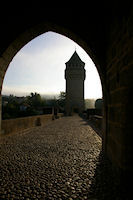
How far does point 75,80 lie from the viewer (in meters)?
34.8

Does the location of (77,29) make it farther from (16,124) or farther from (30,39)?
(16,124)

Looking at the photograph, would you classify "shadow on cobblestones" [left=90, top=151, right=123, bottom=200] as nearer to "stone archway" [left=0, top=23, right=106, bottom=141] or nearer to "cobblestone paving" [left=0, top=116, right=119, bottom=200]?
"cobblestone paving" [left=0, top=116, right=119, bottom=200]

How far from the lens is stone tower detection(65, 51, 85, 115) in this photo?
33.8m

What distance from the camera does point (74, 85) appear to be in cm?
3469

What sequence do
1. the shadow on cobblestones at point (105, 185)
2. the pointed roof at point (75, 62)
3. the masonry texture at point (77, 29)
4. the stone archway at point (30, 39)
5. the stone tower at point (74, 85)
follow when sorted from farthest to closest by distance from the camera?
the pointed roof at point (75, 62)
the stone tower at point (74, 85)
the stone archway at point (30, 39)
the masonry texture at point (77, 29)
the shadow on cobblestones at point (105, 185)

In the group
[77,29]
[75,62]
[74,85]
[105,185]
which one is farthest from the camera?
[75,62]

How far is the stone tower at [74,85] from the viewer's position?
111 feet

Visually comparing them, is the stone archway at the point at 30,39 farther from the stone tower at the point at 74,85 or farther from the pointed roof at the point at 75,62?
the pointed roof at the point at 75,62

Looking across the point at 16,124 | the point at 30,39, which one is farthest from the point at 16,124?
the point at 30,39

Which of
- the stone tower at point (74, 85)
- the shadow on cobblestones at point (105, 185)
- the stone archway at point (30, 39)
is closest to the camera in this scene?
the shadow on cobblestones at point (105, 185)

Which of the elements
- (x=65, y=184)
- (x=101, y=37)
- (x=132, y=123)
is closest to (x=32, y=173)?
(x=65, y=184)

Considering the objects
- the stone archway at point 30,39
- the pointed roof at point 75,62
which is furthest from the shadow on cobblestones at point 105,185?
the pointed roof at point 75,62

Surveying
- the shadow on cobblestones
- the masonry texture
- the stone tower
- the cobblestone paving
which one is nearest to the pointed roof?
the stone tower

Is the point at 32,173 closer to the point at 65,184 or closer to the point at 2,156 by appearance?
the point at 65,184
